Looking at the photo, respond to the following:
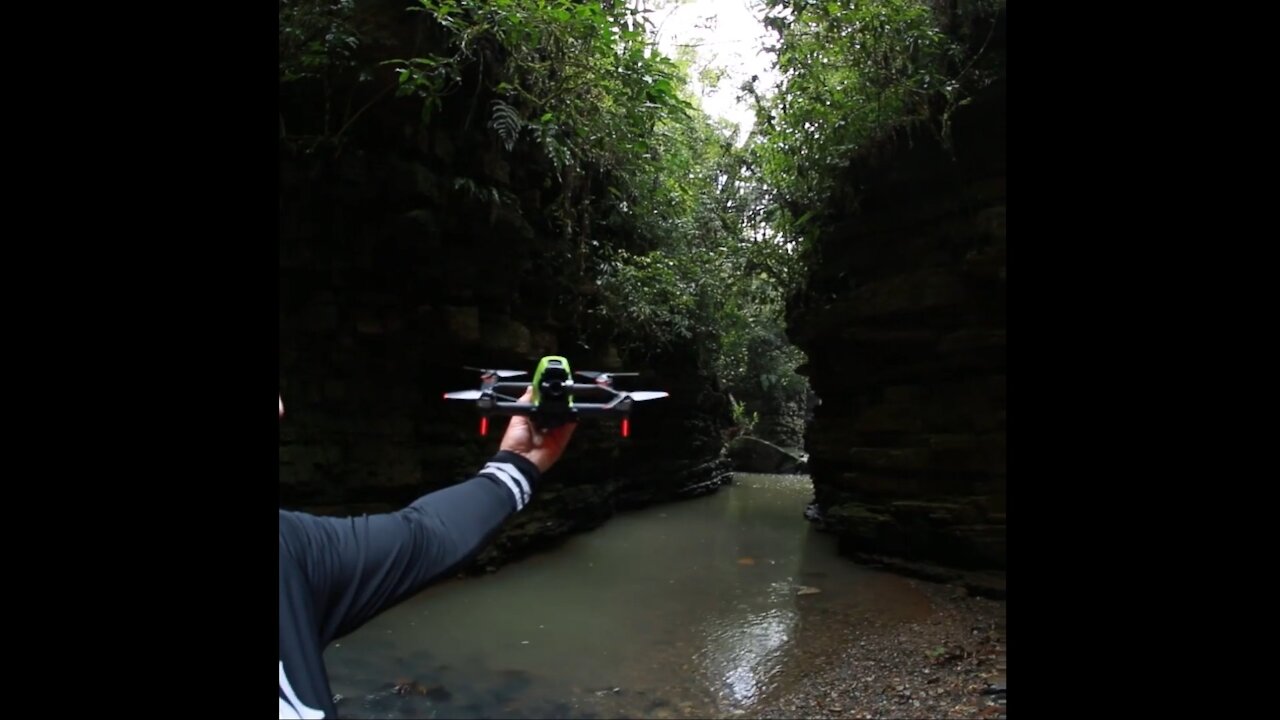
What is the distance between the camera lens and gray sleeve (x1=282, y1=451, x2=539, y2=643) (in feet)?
3.30

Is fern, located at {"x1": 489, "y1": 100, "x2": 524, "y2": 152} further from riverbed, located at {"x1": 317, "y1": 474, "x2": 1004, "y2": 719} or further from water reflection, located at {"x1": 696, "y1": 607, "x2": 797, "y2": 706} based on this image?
water reflection, located at {"x1": 696, "y1": 607, "x2": 797, "y2": 706}

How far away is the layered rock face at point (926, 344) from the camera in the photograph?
23.8 feet

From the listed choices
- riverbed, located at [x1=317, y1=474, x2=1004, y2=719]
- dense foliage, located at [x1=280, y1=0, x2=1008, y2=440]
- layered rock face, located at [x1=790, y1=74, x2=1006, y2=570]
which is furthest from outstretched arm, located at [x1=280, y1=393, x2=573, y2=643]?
layered rock face, located at [x1=790, y1=74, x2=1006, y2=570]

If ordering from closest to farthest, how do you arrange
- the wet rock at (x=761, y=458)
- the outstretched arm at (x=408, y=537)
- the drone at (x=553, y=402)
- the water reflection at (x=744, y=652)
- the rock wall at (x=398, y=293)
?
the outstretched arm at (x=408, y=537)
the drone at (x=553, y=402)
the water reflection at (x=744, y=652)
the rock wall at (x=398, y=293)
the wet rock at (x=761, y=458)

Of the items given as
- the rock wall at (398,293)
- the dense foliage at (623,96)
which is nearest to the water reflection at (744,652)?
the rock wall at (398,293)

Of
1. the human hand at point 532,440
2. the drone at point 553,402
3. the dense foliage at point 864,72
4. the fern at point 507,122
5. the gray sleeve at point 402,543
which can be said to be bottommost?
the gray sleeve at point 402,543

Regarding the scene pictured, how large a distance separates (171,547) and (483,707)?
450 cm

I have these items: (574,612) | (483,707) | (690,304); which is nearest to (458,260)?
(574,612)

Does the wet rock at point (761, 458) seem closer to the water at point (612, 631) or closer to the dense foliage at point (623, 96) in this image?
the dense foliage at point (623, 96)

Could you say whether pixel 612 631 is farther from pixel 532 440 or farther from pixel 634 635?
pixel 532 440

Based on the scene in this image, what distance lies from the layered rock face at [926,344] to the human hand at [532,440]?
6.50 meters

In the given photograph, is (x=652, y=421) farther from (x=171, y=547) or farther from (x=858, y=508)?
(x=171, y=547)

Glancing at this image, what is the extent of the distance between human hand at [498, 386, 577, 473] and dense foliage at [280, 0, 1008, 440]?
5092mm

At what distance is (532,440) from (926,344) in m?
7.53
